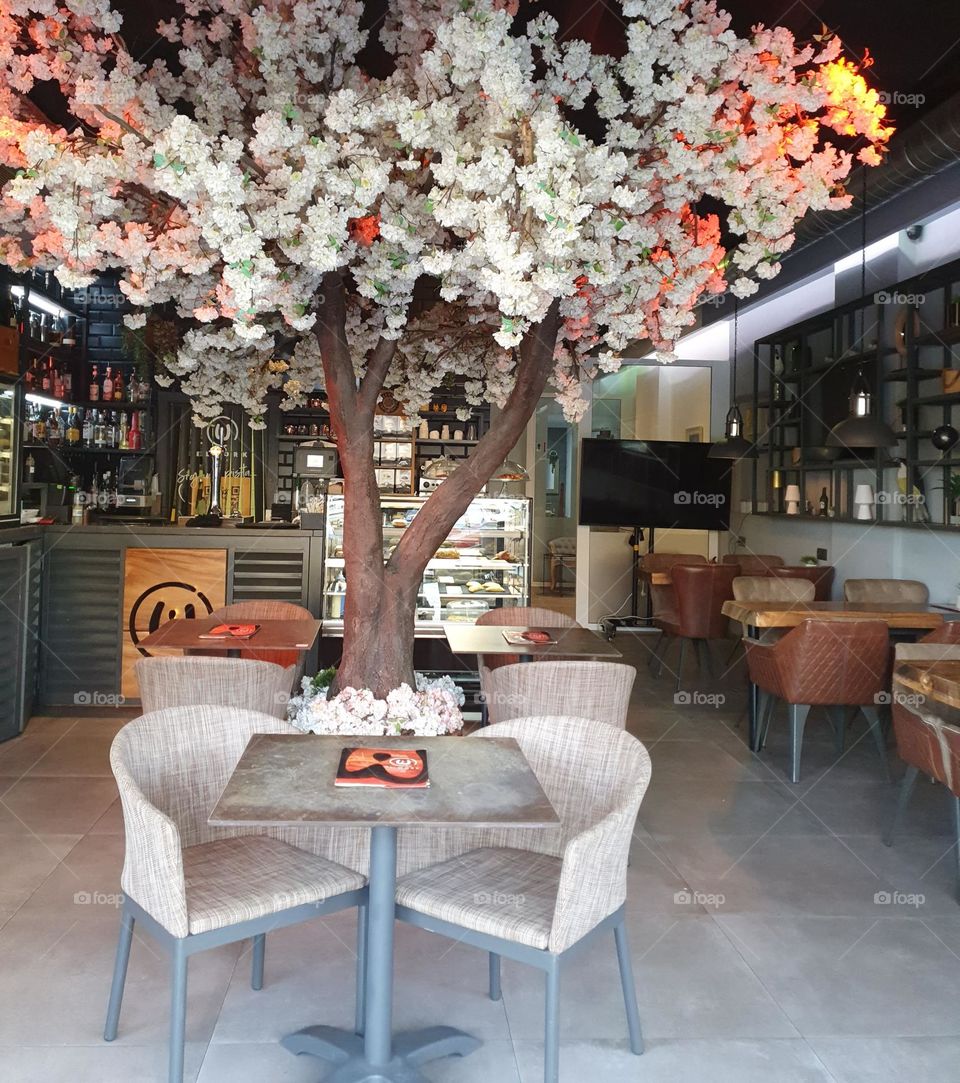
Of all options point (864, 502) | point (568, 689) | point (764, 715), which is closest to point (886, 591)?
point (864, 502)

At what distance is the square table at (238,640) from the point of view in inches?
159

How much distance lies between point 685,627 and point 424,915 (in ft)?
18.8

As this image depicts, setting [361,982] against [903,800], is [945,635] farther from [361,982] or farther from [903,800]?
[361,982]

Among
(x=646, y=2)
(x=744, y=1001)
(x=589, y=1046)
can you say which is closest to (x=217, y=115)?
(x=646, y=2)

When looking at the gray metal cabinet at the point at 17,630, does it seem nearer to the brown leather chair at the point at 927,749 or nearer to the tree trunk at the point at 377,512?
the tree trunk at the point at 377,512

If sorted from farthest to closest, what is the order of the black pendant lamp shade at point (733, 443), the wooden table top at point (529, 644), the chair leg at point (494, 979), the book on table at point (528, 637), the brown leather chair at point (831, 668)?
the black pendant lamp shade at point (733, 443)
the brown leather chair at point (831, 668)
the book on table at point (528, 637)
the wooden table top at point (529, 644)
the chair leg at point (494, 979)

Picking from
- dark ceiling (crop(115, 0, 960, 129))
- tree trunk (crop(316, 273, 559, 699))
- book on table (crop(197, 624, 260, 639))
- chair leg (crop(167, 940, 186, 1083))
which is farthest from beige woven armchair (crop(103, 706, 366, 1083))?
dark ceiling (crop(115, 0, 960, 129))

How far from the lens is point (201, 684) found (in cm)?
350

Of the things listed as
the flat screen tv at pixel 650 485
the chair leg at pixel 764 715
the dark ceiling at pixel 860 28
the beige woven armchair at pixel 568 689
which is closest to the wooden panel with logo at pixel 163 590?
the beige woven armchair at pixel 568 689

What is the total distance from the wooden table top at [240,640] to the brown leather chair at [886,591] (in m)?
3.89

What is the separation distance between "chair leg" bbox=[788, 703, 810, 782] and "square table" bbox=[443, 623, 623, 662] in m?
1.33

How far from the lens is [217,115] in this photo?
116 inches

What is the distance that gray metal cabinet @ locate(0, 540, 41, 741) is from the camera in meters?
5.32

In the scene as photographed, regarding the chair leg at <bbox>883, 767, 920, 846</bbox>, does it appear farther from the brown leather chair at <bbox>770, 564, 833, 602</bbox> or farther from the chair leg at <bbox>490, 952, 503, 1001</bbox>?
A: the brown leather chair at <bbox>770, 564, 833, 602</bbox>
